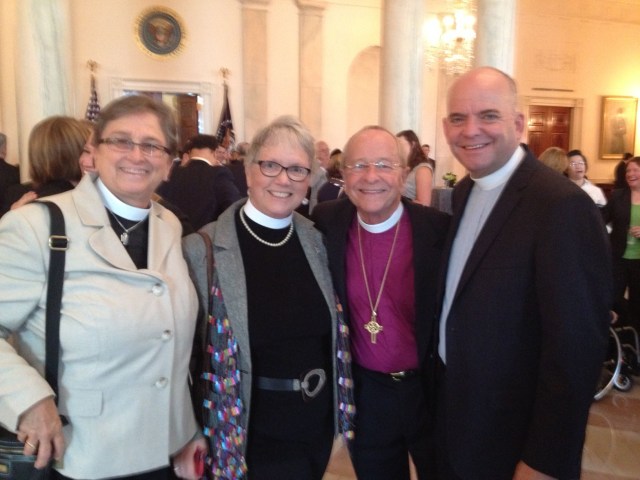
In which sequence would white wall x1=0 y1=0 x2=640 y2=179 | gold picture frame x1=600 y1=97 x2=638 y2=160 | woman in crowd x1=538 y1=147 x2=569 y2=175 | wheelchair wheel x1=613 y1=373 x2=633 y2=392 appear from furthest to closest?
1. gold picture frame x1=600 y1=97 x2=638 y2=160
2. white wall x1=0 y1=0 x2=640 y2=179
3. woman in crowd x1=538 y1=147 x2=569 y2=175
4. wheelchair wheel x1=613 y1=373 x2=633 y2=392

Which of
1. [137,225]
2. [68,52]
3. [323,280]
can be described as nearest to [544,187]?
[323,280]

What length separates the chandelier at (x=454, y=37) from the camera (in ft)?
28.9

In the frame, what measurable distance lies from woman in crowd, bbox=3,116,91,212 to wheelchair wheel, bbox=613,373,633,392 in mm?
4226

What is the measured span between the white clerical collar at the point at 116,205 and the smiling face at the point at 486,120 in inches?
43.0

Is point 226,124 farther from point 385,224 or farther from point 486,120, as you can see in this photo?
point 486,120

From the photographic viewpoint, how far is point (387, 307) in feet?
6.66

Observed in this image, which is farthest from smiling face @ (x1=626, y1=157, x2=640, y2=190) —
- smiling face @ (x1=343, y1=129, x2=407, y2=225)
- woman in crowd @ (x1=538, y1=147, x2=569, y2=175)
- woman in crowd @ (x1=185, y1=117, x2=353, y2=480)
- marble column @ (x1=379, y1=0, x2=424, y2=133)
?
woman in crowd @ (x1=185, y1=117, x2=353, y2=480)

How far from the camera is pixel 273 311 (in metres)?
1.80

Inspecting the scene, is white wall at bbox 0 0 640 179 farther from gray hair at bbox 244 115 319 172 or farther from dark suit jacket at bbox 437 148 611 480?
dark suit jacket at bbox 437 148 611 480

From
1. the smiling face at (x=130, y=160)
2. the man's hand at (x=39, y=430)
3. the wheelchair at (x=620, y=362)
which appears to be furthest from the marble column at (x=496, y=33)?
the man's hand at (x=39, y=430)

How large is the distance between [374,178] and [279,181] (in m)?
0.38

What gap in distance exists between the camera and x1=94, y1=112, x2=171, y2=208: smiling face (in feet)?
5.23

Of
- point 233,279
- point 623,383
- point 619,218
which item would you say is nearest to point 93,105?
point 619,218

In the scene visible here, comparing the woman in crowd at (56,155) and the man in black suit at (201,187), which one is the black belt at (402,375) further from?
the man in black suit at (201,187)
